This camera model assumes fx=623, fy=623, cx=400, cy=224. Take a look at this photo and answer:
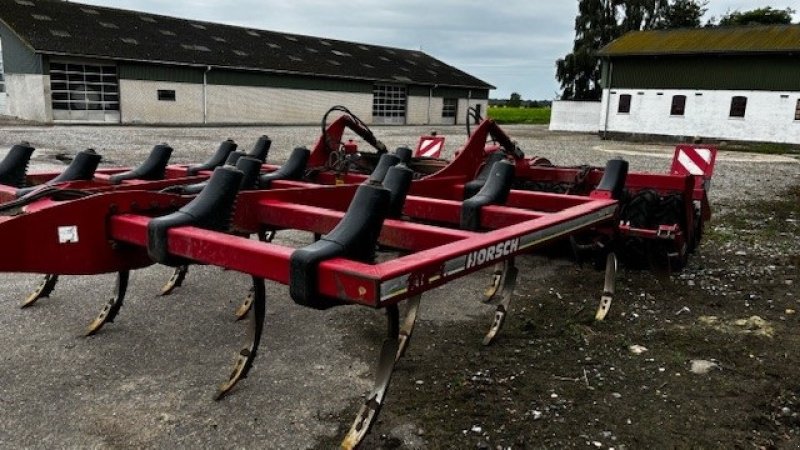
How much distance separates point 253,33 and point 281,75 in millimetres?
5896

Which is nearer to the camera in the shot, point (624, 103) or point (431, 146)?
point (431, 146)

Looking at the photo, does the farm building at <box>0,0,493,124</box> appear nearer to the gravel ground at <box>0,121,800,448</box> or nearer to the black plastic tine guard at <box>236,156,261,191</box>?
the gravel ground at <box>0,121,800,448</box>

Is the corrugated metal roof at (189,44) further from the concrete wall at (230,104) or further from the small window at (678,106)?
the small window at (678,106)

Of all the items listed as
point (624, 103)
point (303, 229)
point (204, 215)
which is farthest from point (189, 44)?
point (204, 215)

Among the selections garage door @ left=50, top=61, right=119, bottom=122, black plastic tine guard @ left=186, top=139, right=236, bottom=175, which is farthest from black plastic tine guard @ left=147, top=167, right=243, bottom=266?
garage door @ left=50, top=61, right=119, bottom=122

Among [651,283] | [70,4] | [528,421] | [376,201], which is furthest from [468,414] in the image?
[70,4]

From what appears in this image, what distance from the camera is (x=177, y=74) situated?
2812 centimetres

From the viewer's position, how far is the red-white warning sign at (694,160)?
18.5ft

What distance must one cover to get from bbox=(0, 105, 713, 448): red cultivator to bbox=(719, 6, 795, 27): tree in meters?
53.9

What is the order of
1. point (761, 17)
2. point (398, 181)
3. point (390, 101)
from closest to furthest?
point (398, 181), point (390, 101), point (761, 17)

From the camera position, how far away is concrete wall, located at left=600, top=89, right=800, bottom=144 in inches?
1041

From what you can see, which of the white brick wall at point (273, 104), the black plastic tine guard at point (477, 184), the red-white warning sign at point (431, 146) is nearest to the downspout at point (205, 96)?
the white brick wall at point (273, 104)

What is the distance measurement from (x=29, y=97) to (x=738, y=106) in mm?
30271

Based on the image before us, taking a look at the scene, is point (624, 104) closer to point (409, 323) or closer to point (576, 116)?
point (576, 116)
